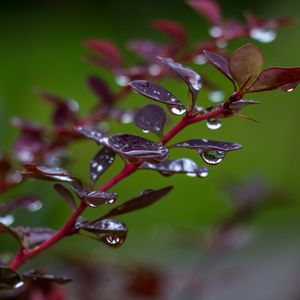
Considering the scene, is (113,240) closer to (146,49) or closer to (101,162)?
(101,162)

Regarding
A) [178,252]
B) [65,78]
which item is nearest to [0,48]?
[65,78]

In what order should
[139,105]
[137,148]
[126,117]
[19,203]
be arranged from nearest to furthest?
[137,148], [19,203], [126,117], [139,105]

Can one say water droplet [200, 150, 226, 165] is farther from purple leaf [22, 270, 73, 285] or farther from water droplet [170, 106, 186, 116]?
purple leaf [22, 270, 73, 285]

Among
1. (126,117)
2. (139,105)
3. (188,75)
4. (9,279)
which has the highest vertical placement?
(139,105)

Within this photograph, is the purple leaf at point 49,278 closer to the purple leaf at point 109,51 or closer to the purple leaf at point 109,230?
the purple leaf at point 109,230

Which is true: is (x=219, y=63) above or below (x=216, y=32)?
below

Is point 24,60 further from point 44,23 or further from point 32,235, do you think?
point 32,235

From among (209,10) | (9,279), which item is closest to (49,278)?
(9,279)
